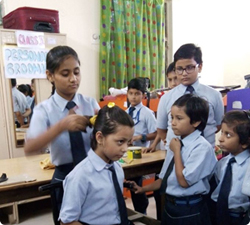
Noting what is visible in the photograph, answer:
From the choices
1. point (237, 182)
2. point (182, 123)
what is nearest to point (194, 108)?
point (182, 123)

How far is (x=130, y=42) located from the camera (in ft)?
13.4

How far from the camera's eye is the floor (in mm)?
2789

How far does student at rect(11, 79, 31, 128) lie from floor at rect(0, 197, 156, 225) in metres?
0.94

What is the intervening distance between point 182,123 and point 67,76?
0.70m

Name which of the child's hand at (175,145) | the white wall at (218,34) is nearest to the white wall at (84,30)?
the white wall at (218,34)

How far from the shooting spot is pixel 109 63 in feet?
13.1

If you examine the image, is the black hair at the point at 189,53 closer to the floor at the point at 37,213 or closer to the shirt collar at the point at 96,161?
the shirt collar at the point at 96,161

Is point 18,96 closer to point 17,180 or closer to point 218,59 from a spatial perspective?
point 17,180

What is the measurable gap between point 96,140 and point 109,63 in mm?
2885

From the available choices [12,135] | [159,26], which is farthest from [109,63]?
[12,135]

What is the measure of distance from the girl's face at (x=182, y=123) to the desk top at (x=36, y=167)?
53 cm

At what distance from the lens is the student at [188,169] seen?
1.49 m

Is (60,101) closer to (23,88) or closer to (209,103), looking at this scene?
(209,103)

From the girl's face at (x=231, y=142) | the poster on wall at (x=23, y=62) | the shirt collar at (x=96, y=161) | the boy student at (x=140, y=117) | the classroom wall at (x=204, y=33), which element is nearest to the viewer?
the shirt collar at (x=96, y=161)
